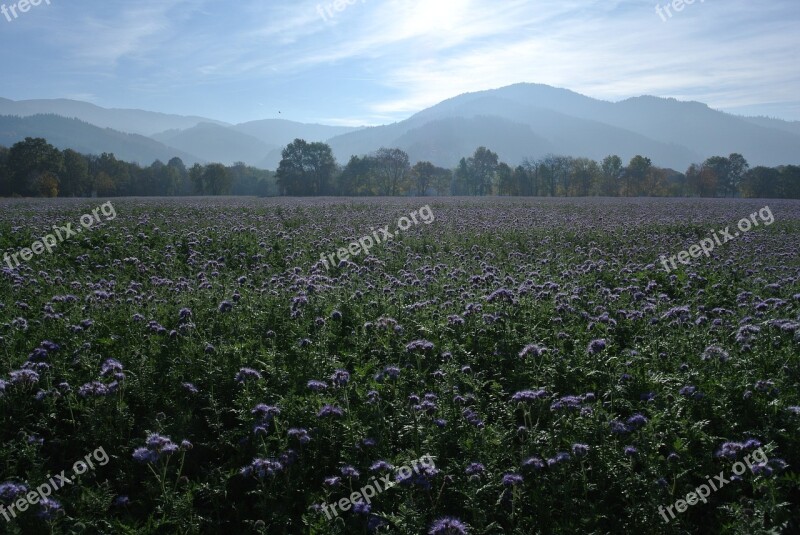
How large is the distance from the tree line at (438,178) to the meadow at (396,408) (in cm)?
8335

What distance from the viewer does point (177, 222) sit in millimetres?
17031

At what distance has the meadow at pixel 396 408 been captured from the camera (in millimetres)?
3791

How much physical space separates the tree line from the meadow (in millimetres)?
83353

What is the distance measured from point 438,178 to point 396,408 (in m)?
105

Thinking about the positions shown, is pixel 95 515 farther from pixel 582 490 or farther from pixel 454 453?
pixel 582 490

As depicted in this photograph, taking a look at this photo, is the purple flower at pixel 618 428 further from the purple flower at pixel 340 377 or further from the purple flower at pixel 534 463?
the purple flower at pixel 340 377

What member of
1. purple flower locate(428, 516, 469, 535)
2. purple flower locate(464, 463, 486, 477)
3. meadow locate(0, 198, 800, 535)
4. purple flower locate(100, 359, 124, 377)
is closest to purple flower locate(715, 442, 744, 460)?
meadow locate(0, 198, 800, 535)

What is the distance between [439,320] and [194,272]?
21.4 feet

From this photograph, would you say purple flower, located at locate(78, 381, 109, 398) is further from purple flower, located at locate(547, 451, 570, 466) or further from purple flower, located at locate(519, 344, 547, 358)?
purple flower, located at locate(519, 344, 547, 358)

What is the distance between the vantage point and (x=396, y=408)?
4.88m

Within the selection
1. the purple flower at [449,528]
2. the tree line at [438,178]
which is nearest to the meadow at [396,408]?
the purple flower at [449,528]

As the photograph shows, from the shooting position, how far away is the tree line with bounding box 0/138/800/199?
83062mm

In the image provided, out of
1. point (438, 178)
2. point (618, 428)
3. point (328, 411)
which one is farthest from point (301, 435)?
point (438, 178)

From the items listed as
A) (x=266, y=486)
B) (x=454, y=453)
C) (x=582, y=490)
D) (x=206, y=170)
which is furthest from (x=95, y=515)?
(x=206, y=170)
